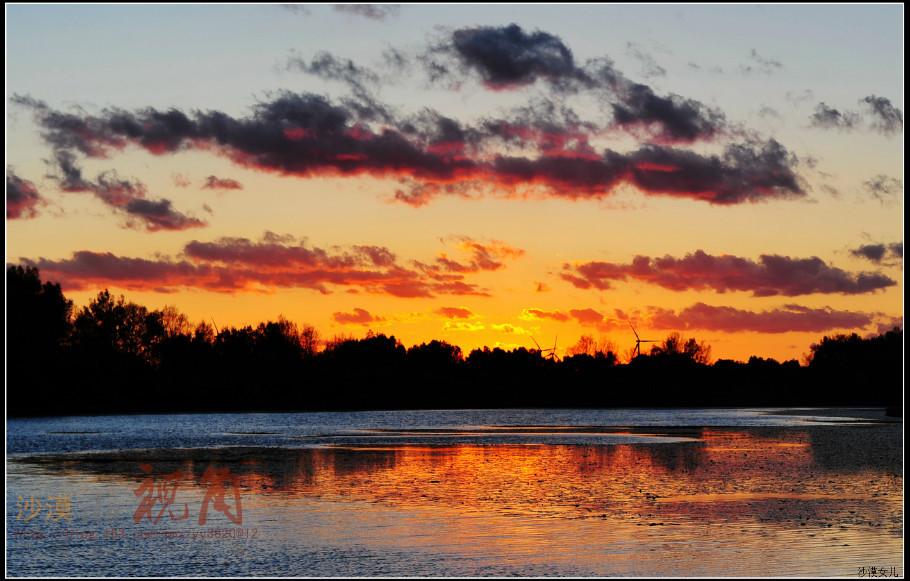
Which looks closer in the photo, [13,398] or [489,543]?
[489,543]

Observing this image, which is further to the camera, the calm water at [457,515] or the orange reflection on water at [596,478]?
the orange reflection on water at [596,478]

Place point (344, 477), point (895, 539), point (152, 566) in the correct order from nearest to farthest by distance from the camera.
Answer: point (152, 566)
point (895, 539)
point (344, 477)

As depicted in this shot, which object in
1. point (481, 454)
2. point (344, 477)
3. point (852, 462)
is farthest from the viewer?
point (481, 454)

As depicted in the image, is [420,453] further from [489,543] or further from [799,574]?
[799,574]

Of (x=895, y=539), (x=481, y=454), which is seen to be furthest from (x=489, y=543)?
(x=481, y=454)

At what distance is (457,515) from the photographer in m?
25.0

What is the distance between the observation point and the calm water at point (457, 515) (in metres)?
19.0

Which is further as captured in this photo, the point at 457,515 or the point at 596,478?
the point at 596,478

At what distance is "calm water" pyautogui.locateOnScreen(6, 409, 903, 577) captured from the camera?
62.2ft

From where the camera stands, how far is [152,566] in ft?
62.4

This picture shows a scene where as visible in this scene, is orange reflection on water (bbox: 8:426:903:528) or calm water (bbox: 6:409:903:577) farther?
orange reflection on water (bbox: 8:426:903:528)

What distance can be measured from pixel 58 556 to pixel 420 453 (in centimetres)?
3071

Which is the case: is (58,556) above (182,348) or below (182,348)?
below

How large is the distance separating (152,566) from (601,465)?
25.2m
